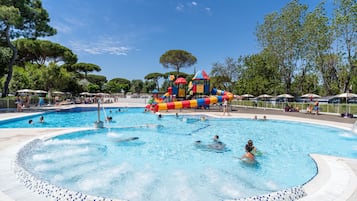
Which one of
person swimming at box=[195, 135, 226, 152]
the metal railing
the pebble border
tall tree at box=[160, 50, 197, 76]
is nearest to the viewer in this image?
the pebble border

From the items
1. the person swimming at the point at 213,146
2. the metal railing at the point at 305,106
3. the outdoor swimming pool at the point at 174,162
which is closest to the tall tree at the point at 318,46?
the metal railing at the point at 305,106

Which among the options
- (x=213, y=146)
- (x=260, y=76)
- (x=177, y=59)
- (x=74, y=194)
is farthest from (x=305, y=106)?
(x=177, y=59)

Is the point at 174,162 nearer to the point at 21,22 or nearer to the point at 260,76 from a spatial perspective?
the point at 21,22

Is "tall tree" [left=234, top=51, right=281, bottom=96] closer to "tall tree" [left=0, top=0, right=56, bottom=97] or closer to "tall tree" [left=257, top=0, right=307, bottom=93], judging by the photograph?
"tall tree" [left=257, top=0, right=307, bottom=93]

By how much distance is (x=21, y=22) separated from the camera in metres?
18.0

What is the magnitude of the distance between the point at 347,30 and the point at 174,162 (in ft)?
79.7

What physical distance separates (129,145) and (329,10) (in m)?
26.0

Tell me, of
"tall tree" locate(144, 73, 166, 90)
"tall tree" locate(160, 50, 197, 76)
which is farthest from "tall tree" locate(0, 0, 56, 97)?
"tall tree" locate(144, 73, 166, 90)

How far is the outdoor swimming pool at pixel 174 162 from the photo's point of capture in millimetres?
4762

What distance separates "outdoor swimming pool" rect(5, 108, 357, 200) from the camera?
4.76m

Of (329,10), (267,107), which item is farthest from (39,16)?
(329,10)

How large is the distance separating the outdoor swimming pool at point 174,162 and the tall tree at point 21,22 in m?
15.3

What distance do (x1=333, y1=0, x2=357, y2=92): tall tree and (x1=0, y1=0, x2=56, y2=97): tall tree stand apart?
30.1 metres

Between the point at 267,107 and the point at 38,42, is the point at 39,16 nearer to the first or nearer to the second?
the point at 38,42
